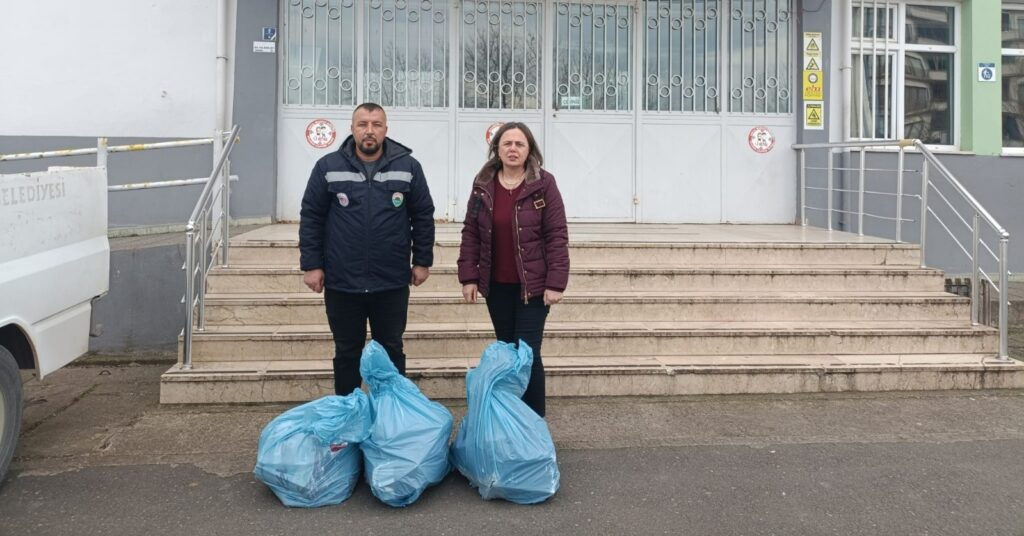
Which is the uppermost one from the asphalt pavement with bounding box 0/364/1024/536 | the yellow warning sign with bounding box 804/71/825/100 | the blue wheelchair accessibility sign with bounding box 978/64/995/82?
the blue wheelchair accessibility sign with bounding box 978/64/995/82

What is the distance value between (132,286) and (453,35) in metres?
4.06

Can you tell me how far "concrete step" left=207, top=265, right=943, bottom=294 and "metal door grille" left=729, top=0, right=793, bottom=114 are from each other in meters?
2.88

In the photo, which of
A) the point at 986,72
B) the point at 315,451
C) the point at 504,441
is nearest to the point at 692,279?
the point at 504,441

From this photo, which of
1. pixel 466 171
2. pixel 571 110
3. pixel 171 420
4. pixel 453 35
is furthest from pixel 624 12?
pixel 171 420

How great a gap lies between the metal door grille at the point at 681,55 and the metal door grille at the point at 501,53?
1234mm

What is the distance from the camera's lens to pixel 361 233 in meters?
4.05

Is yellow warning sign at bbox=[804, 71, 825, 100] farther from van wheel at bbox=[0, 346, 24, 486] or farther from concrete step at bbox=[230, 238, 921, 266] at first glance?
van wheel at bbox=[0, 346, 24, 486]

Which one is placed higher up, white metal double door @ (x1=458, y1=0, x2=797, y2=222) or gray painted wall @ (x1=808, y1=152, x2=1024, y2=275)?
white metal double door @ (x1=458, y1=0, x2=797, y2=222)

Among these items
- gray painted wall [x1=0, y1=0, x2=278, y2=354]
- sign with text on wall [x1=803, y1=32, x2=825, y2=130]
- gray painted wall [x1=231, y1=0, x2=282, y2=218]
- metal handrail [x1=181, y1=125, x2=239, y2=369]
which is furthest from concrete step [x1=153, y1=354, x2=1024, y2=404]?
sign with text on wall [x1=803, y1=32, x2=825, y2=130]

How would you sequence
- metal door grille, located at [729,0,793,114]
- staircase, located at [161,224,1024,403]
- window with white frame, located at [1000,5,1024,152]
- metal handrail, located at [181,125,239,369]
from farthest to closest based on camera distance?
window with white frame, located at [1000,5,1024,152] < metal door grille, located at [729,0,793,114] < staircase, located at [161,224,1024,403] < metal handrail, located at [181,125,239,369]

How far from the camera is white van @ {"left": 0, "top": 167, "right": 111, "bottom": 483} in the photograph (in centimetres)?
362

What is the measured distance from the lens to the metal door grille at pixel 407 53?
836 centimetres

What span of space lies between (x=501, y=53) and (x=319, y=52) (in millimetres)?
1913

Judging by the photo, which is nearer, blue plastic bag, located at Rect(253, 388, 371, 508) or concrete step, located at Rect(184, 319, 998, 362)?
blue plastic bag, located at Rect(253, 388, 371, 508)
